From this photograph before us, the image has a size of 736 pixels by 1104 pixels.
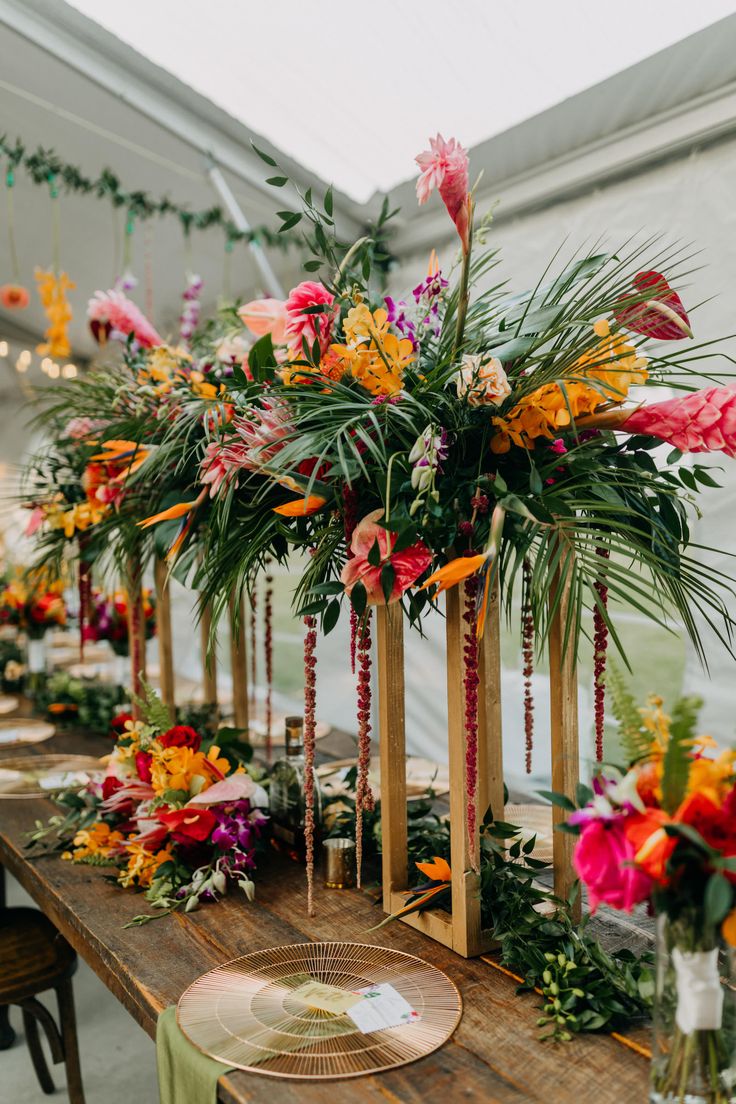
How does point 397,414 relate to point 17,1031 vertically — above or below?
above

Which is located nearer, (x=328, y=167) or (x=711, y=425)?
(x=711, y=425)

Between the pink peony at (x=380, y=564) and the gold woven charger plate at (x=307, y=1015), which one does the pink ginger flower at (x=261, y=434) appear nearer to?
the pink peony at (x=380, y=564)

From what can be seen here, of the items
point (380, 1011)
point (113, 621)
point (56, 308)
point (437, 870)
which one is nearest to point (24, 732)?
point (113, 621)

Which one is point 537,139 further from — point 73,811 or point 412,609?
point 73,811

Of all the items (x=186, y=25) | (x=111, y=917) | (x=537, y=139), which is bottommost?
(x=111, y=917)

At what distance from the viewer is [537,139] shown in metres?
2.26

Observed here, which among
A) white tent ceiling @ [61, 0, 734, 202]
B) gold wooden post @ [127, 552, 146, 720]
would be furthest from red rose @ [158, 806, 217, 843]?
white tent ceiling @ [61, 0, 734, 202]

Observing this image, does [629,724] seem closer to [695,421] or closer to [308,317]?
[695,421]

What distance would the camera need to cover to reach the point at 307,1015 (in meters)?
0.95

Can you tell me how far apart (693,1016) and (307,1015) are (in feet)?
1.40

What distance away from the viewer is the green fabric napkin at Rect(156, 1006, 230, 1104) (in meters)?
0.87

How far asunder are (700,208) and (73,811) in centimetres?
190

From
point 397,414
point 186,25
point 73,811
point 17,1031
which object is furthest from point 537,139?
point 17,1031

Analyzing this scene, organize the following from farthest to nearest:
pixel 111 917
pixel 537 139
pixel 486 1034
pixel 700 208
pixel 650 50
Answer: pixel 537 139 → pixel 700 208 → pixel 650 50 → pixel 111 917 → pixel 486 1034
